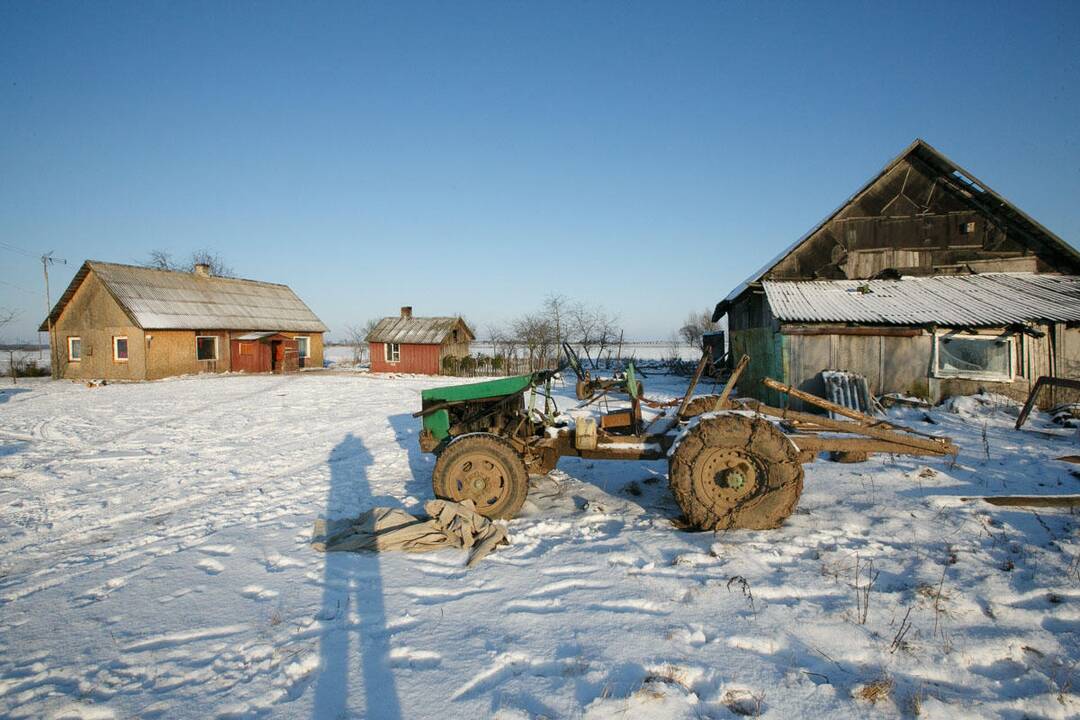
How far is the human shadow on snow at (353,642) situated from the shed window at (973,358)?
1386 cm

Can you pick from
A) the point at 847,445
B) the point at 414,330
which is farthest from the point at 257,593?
the point at 414,330

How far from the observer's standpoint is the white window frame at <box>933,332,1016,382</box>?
39.7 ft

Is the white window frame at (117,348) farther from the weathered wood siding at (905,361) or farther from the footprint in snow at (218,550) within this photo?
the weathered wood siding at (905,361)

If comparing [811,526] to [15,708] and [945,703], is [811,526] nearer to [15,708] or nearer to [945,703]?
[945,703]

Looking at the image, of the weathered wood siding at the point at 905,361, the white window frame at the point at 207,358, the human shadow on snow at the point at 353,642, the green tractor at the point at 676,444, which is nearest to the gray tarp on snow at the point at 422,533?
the human shadow on snow at the point at 353,642

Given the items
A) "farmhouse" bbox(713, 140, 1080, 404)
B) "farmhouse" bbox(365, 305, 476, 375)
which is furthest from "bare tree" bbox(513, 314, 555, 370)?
"farmhouse" bbox(713, 140, 1080, 404)

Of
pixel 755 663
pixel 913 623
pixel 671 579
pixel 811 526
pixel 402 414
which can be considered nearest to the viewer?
pixel 755 663

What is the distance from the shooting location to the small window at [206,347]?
26.2m

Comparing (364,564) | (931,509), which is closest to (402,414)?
(364,564)

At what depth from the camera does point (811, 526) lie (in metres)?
4.90

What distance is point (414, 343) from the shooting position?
96.8 ft

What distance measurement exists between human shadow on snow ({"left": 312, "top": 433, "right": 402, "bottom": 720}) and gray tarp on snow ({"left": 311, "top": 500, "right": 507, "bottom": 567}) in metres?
0.16

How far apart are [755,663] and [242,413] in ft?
45.4

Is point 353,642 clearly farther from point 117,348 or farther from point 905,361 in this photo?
point 117,348
